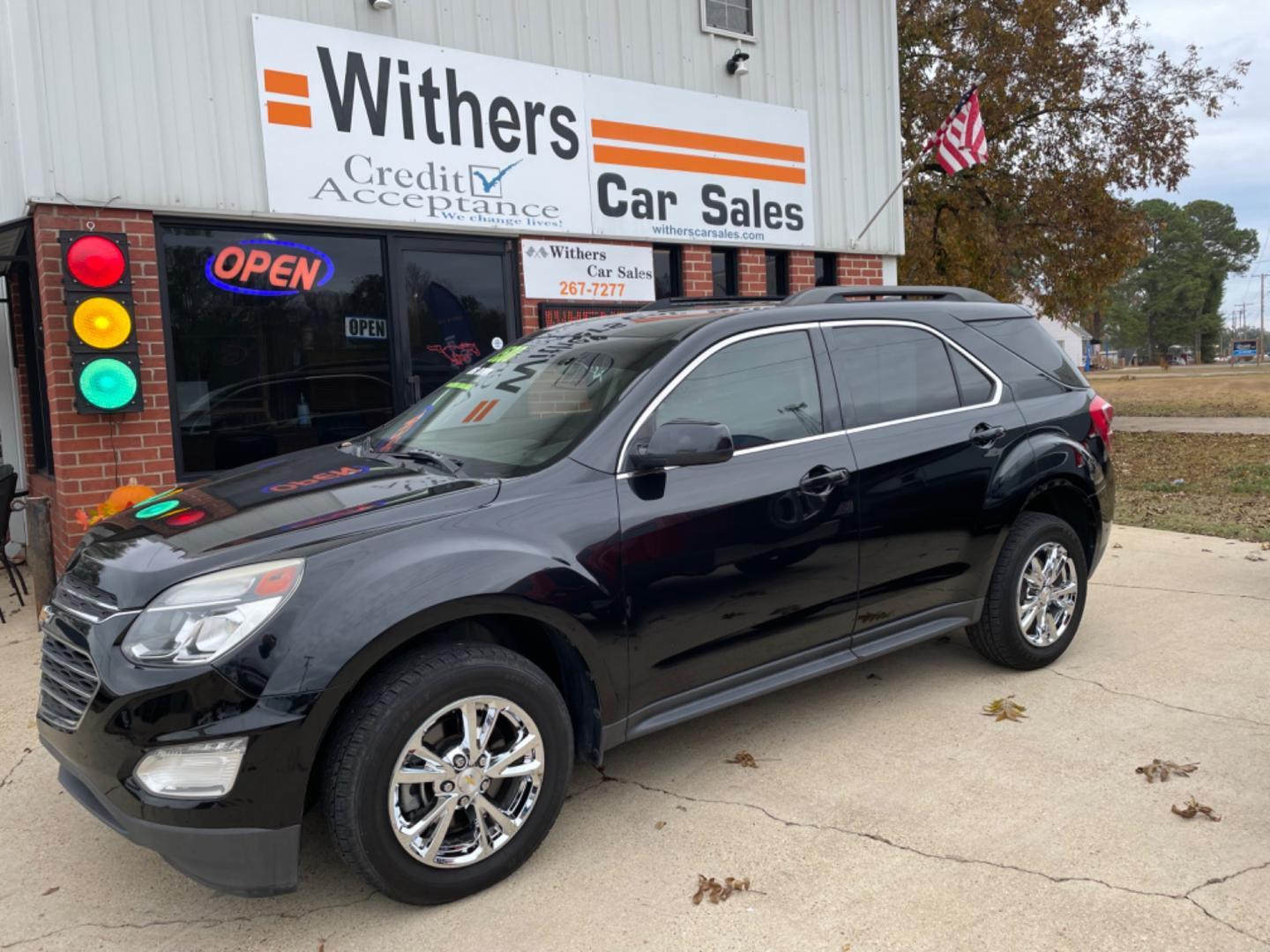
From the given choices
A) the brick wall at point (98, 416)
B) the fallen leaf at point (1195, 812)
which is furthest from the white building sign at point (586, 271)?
the fallen leaf at point (1195, 812)

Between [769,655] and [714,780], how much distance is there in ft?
1.71

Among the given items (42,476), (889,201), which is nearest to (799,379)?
(42,476)

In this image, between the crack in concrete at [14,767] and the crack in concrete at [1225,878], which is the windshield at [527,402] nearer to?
the crack in concrete at [14,767]

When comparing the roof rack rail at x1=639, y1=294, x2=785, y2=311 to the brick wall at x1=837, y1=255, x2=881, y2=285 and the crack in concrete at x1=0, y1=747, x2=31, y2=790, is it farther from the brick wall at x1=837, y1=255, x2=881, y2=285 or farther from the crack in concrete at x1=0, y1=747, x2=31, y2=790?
the brick wall at x1=837, y1=255, x2=881, y2=285

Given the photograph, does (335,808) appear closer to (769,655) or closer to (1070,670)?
(769,655)

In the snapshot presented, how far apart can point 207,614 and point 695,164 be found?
297 inches

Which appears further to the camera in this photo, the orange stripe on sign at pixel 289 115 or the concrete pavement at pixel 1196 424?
the concrete pavement at pixel 1196 424

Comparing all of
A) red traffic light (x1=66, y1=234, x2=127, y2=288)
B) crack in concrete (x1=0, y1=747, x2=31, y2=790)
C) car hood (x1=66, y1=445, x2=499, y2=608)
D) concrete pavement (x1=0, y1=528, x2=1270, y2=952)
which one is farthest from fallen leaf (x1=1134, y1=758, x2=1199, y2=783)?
red traffic light (x1=66, y1=234, x2=127, y2=288)

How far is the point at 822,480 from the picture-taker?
145 inches

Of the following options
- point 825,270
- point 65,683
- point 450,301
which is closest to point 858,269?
point 825,270

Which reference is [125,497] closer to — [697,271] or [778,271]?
[697,271]

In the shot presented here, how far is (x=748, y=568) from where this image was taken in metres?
3.44

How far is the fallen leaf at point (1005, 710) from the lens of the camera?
160 inches

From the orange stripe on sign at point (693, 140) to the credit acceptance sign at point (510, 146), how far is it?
0.04 feet
